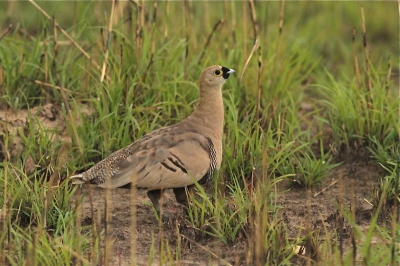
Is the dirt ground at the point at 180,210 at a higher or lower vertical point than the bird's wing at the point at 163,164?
lower

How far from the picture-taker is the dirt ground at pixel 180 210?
17.3 ft

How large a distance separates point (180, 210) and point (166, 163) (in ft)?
1.81

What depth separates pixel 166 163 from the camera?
562 cm

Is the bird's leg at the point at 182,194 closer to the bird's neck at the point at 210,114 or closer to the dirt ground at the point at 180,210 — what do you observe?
the dirt ground at the point at 180,210

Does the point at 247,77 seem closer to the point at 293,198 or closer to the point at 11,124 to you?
the point at 293,198

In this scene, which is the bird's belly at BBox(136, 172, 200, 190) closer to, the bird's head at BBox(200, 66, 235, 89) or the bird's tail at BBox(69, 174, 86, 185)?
the bird's tail at BBox(69, 174, 86, 185)

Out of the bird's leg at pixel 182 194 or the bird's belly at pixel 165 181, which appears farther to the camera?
the bird's leg at pixel 182 194

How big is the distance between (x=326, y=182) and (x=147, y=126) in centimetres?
136

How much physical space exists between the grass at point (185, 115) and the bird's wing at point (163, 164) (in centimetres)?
17

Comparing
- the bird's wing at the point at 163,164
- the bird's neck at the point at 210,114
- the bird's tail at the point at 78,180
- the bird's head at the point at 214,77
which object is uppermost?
the bird's head at the point at 214,77

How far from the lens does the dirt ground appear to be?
5258 millimetres

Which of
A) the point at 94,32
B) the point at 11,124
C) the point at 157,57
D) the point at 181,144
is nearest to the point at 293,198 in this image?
the point at 181,144

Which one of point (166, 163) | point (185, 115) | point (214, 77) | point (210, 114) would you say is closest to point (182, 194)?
point (166, 163)

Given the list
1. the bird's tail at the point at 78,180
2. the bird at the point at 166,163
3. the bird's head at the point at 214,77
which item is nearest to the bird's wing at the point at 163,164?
the bird at the point at 166,163
